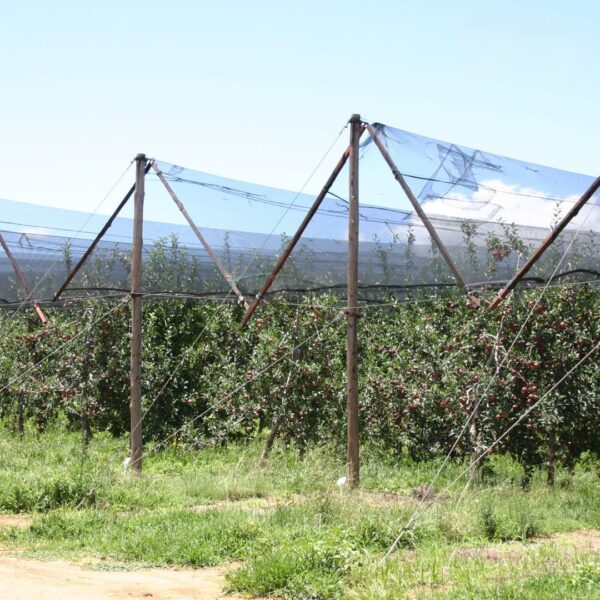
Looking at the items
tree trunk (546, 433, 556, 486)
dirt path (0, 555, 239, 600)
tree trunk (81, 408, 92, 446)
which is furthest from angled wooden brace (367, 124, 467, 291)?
tree trunk (81, 408, 92, 446)

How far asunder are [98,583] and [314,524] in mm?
2034

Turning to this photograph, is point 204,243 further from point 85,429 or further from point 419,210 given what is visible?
point 85,429

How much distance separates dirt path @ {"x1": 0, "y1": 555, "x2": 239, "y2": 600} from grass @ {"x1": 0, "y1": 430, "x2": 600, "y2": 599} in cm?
22

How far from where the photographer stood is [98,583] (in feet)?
20.6

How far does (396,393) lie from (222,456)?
98.5 inches

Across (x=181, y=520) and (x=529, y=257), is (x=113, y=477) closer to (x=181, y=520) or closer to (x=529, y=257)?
(x=181, y=520)

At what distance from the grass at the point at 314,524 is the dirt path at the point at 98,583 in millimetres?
215

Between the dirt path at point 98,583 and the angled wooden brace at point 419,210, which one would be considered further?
the angled wooden brace at point 419,210

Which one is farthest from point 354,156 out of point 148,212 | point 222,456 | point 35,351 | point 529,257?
point 35,351

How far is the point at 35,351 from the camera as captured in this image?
15367 millimetres

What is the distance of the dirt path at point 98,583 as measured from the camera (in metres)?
5.93

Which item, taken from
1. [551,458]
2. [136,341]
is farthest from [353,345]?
[136,341]

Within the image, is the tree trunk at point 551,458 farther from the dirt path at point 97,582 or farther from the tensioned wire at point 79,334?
the tensioned wire at point 79,334

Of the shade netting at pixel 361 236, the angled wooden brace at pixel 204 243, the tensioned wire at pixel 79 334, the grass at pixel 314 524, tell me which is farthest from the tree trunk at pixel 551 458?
the tensioned wire at pixel 79 334
